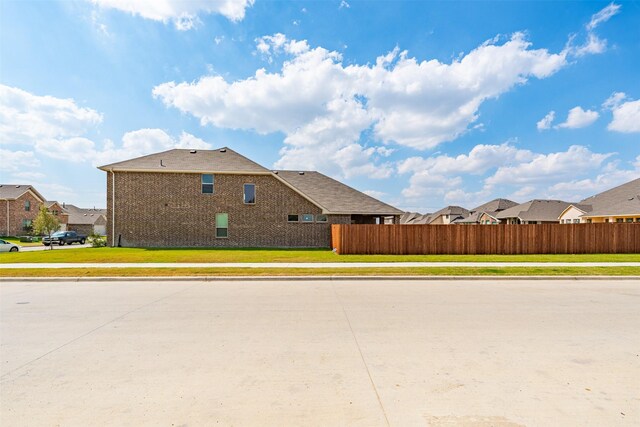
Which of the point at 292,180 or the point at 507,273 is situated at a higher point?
the point at 292,180

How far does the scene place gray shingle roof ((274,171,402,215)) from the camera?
77.9 ft

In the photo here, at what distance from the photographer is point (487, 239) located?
1916 cm

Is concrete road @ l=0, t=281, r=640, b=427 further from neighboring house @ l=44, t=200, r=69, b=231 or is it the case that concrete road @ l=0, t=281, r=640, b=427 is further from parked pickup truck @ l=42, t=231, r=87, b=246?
neighboring house @ l=44, t=200, r=69, b=231

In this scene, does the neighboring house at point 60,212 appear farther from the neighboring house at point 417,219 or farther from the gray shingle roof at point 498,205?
the neighboring house at point 417,219

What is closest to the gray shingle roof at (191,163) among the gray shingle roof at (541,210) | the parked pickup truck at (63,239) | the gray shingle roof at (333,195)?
the gray shingle roof at (333,195)

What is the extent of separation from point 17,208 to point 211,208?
43312 millimetres

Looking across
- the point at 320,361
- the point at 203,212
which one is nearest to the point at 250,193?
the point at 203,212

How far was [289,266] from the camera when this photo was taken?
1266cm

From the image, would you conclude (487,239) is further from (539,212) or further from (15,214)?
(15,214)

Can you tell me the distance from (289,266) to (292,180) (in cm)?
1589

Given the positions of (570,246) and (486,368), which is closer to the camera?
(486,368)

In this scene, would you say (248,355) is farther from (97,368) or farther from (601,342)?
(601,342)

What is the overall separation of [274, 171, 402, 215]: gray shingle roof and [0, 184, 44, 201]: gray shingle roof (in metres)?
44.0

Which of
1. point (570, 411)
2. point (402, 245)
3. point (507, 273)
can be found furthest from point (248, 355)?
point (402, 245)
